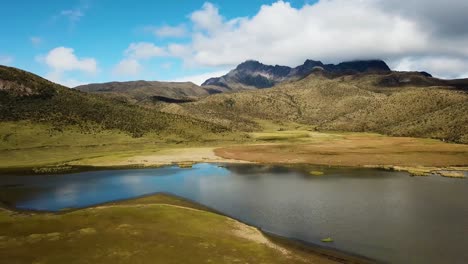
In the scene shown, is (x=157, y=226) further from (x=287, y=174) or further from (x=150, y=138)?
(x=150, y=138)

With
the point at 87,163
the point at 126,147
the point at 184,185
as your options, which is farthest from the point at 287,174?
the point at 126,147

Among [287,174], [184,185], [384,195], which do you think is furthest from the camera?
[287,174]

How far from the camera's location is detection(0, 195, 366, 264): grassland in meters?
35.6

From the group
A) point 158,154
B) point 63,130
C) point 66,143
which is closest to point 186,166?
point 158,154

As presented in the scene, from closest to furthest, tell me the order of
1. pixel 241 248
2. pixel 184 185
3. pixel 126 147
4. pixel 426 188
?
pixel 241 248 < pixel 426 188 < pixel 184 185 < pixel 126 147

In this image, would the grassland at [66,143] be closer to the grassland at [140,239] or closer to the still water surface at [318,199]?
the still water surface at [318,199]

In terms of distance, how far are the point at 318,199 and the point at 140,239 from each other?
3132 centimetres

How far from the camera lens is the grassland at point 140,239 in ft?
117

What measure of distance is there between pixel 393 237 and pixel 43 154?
12788 cm

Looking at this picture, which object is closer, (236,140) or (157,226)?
(157,226)

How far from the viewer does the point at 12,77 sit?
198 metres

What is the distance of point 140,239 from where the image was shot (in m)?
41.0

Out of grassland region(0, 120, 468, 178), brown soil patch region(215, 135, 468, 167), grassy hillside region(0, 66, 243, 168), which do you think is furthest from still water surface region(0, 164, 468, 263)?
grassy hillside region(0, 66, 243, 168)

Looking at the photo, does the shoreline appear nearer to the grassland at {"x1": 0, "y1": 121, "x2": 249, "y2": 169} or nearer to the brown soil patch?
the brown soil patch
